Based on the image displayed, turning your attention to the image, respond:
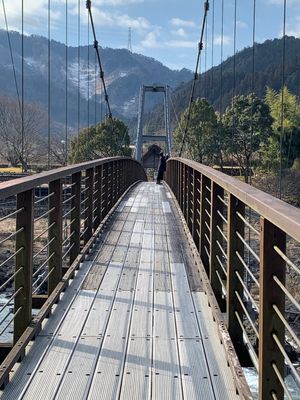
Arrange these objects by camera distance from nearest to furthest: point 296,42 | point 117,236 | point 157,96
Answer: point 117,236
point 296,42
point 157,96

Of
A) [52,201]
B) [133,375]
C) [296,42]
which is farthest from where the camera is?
[296,42]

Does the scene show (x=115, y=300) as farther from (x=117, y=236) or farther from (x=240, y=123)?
(x=240, y=123)

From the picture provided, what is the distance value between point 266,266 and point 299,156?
2969cm

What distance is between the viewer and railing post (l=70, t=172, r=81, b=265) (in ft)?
14.0

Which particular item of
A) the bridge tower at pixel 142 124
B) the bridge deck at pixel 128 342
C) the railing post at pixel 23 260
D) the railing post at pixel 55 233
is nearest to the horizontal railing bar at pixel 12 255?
the railing post at pixel 23 260

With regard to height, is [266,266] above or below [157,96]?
below

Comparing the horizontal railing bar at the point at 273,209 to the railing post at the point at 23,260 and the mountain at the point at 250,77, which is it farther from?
the mountain at the point at 250,77

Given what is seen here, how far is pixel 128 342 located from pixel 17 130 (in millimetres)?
32444

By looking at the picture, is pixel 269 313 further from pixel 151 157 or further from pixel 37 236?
pixel 151 157

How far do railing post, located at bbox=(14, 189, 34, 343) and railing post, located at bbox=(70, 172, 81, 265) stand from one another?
154cm

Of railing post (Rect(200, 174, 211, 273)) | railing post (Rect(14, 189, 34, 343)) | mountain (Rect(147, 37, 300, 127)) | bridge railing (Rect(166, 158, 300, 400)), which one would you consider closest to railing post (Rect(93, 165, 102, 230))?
railing post (Rect(200, 174, 211, 273))

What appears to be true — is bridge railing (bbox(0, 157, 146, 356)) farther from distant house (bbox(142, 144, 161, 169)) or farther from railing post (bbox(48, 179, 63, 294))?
distant house (bbox(142, 144, 161, 169))

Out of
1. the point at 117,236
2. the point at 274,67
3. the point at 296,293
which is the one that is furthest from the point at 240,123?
the point at 274,67

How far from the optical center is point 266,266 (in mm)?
1922
